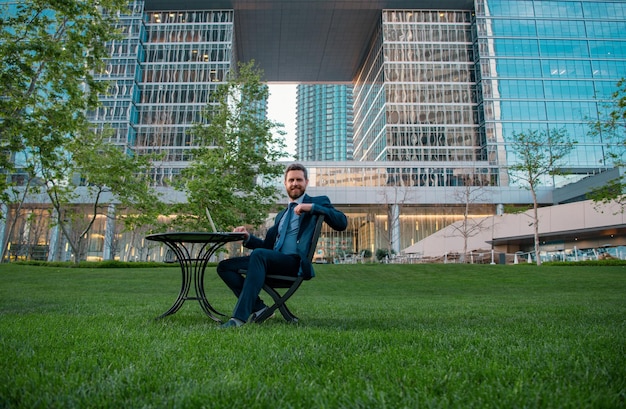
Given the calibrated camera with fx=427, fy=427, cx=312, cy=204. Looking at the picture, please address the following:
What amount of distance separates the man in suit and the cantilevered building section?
50.8 metres

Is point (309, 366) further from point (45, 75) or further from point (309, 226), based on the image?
point (45, 75)

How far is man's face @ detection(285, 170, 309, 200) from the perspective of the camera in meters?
4.50

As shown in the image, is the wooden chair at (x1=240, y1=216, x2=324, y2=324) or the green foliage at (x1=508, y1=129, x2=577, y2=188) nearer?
the wooden chair at (x1=240, y1=216, x2=324, y2=324)

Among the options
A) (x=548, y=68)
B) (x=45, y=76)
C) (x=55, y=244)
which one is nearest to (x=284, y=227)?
(x=45, y=76)

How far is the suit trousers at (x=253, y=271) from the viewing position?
3982 millimetres

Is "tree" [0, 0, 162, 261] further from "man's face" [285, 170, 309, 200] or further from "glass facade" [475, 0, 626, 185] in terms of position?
"glass facade" [475, 0, 626, 185]

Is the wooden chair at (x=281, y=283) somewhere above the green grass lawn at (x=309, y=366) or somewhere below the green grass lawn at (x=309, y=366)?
above

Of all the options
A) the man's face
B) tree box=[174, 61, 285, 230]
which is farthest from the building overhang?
the man's face

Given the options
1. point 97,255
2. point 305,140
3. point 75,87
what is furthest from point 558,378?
point 305,140

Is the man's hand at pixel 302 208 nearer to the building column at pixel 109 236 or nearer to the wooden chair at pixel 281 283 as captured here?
the wooden chair at pixel 281 283

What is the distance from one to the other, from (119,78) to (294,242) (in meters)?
60.5

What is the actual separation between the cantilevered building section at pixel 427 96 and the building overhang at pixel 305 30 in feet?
10.5

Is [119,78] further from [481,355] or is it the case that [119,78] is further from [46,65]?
[481,355]

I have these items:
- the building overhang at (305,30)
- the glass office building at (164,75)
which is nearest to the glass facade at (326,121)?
the building overhang at (305,30)
